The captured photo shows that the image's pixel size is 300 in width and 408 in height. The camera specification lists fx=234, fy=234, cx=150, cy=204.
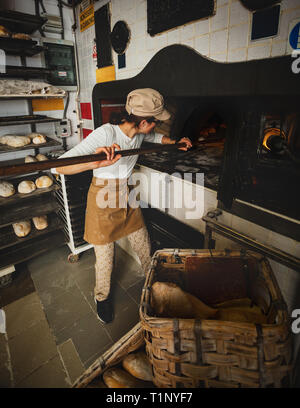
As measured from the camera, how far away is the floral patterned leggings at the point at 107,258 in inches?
83.0

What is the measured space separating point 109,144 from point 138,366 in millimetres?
1477

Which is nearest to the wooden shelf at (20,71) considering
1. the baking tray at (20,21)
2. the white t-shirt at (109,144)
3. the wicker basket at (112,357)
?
the baking tray at (20,21)

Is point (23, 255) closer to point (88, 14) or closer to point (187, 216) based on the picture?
point (187, 216)

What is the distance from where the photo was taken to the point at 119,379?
4.15ft

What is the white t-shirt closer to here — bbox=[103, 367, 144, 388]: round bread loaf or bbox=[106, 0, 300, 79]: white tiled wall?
bbox=[106, 0, 300, 79]: white tiled wall

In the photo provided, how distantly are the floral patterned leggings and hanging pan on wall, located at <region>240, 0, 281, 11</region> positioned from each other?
5.86ft

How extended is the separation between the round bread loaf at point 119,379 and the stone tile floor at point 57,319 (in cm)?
70

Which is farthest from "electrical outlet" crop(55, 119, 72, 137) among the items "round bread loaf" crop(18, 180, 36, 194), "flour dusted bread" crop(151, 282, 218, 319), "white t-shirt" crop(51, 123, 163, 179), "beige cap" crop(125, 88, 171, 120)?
"flour dusted bread" crop(151, 282, 218, 319)

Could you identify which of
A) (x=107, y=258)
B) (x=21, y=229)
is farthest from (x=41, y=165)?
(x=21, y=229)

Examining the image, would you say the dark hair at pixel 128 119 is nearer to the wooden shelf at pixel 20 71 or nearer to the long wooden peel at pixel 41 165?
the long wooden peel at pixel 41 165

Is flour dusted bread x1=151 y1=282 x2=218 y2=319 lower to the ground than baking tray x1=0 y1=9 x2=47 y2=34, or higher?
lower

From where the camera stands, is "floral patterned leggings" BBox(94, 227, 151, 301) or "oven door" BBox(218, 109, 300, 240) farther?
"floral patterned leggings" BBox(94, 227, 151, 301)

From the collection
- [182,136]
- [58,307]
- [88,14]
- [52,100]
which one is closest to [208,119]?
[182,136]

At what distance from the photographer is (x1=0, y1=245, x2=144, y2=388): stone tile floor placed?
185cm
